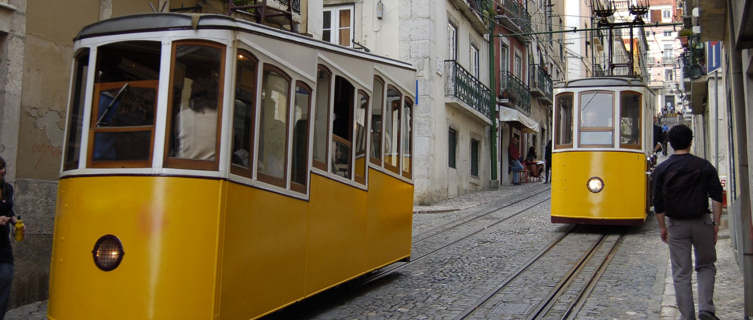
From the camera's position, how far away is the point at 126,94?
17.3 feet

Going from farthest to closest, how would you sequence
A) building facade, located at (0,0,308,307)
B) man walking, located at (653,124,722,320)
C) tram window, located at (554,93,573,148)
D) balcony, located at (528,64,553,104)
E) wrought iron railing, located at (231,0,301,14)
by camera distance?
balcony, located at (528,64,553,104) → tram window, located at (554,93,573,148) → wrought iron railing, located at (231,0,301,14) → building facade, located at (0,0,308,307) → man walking, located at (653,124,722,320)

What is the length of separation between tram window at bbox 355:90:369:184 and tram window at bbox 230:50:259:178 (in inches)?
79.6

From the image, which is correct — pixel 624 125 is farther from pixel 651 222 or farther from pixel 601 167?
pixel 651 222

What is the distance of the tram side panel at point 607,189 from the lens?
1173 centimetres

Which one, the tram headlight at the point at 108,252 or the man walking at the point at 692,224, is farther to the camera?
the man walking at the point at 692,224

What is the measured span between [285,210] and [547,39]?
33.5m

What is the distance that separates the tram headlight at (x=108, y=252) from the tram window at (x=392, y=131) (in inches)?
154

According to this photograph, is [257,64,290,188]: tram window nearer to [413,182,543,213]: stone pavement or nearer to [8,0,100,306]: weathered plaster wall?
[8,0,100,306]: weathered plaster wall

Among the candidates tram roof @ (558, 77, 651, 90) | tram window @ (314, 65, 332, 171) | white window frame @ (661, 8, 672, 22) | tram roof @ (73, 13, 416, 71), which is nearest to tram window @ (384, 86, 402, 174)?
tram window @ (314, 65, 332, 171)

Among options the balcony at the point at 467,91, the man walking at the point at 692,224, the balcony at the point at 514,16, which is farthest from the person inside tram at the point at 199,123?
the balcony at the point at 514,16

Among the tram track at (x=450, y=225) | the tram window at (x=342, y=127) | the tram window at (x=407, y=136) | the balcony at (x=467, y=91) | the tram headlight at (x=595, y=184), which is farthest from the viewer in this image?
the balcony at (x=467, y=91)

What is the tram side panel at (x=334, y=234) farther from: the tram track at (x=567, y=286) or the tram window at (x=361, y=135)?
the tram track at (x=567, y=286)

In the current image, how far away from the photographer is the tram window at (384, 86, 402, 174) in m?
8.26

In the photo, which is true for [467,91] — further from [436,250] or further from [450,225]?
[436,250]
